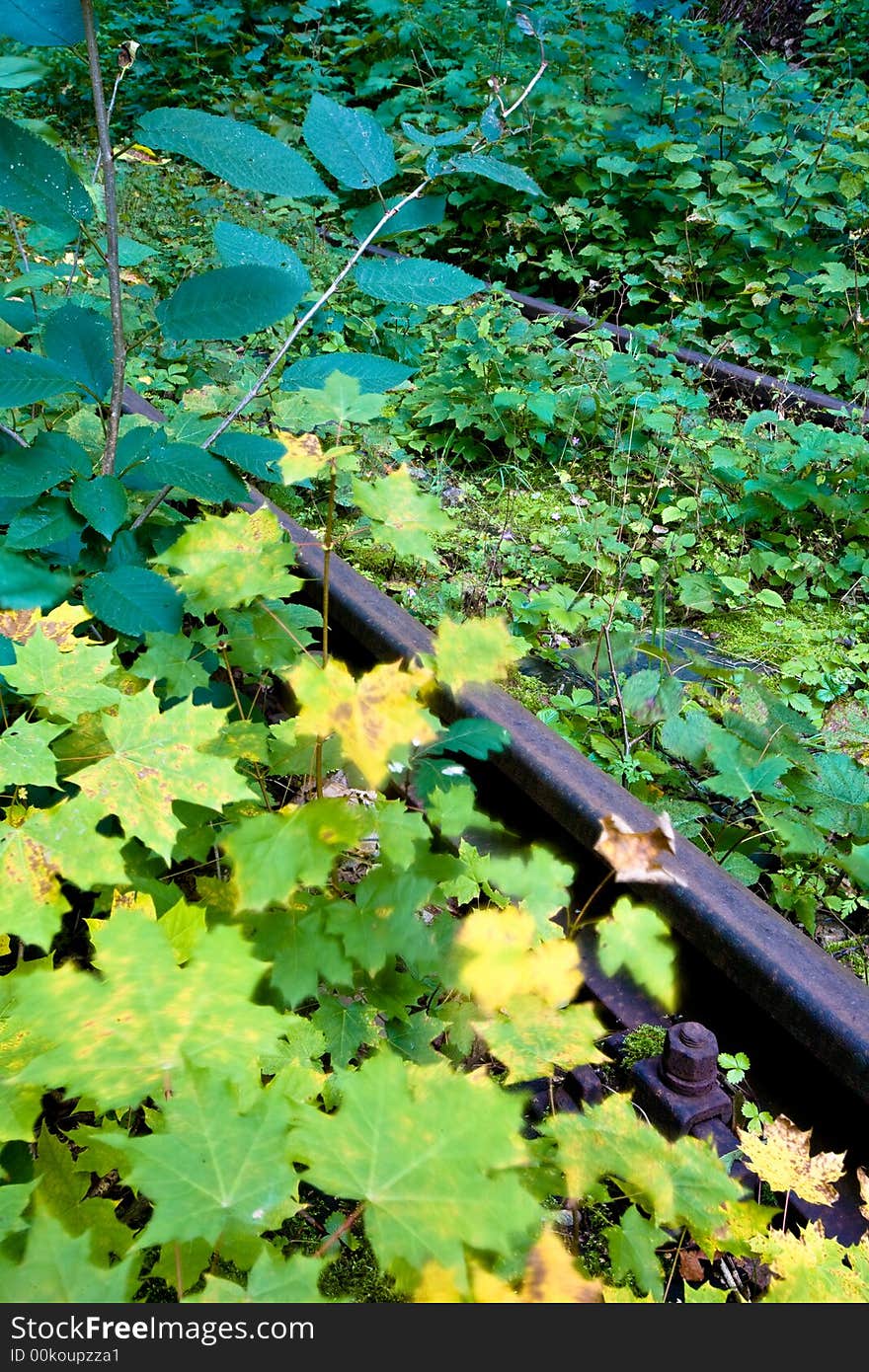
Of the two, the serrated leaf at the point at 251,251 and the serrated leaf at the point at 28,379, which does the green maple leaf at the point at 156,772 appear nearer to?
the serrated leaf at the point at 28,379

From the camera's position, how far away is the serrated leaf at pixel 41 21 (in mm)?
1729

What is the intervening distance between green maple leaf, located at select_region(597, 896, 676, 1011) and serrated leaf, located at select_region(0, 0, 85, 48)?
1905 mm

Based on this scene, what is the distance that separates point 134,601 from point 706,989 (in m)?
1.39

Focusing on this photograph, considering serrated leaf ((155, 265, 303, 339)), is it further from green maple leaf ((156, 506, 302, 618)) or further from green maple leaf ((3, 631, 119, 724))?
green maple leaf ((3, 631, 119, 724))

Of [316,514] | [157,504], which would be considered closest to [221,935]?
[157,504]

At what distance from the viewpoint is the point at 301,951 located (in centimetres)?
149

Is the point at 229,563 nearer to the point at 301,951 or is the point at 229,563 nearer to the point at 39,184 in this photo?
the point at 301,951

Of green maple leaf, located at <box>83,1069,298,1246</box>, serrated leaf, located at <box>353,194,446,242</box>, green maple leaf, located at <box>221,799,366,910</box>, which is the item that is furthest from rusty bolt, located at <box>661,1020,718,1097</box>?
serrated leaf, located at <box>353,194,446,242</box>

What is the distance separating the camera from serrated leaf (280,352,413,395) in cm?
204

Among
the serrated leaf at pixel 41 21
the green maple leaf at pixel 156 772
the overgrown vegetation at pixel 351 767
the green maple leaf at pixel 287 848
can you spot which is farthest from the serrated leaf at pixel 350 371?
the green maple leaf at pixel 287 848

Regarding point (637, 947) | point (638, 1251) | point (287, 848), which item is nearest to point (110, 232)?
point (287, 848)

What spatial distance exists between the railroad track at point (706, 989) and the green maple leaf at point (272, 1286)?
643 millimetres
